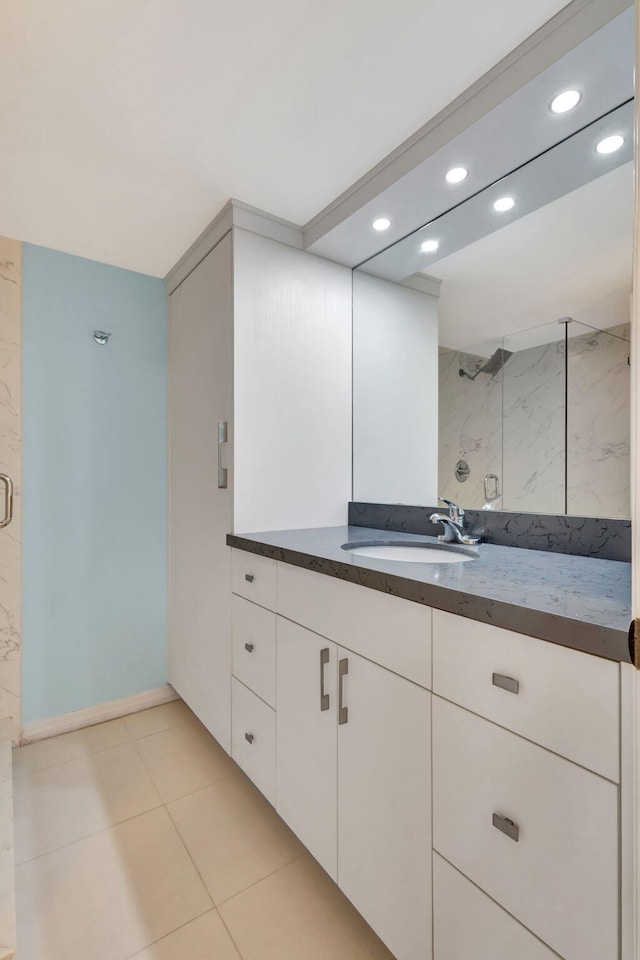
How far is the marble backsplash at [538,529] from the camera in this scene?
1.20m

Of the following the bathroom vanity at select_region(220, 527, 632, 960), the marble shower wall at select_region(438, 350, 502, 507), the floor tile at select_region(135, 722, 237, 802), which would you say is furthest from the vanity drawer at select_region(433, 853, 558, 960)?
the floor tile at select_region(135, 722, 237, 802)

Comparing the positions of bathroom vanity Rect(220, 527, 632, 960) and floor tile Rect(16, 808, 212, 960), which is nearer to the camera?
bathroom vanity Rect(220, 527, 632, 960)

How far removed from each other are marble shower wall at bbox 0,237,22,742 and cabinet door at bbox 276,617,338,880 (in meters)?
1.37

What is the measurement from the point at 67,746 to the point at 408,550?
1772mm

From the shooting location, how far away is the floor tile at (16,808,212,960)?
3.75ft

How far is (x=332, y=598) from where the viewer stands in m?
1.17

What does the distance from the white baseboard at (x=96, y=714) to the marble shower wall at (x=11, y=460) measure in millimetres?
76

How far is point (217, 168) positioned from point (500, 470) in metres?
1.42

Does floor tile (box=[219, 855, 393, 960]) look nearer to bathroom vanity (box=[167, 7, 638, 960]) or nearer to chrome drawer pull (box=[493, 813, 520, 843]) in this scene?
bathroom vanity (box=[167, 7, 638, 960])

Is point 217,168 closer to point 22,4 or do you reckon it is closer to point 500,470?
point 22,4

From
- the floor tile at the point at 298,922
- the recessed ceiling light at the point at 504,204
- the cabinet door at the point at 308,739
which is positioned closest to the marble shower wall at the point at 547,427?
the recessed ceiling light at the point at 504,204

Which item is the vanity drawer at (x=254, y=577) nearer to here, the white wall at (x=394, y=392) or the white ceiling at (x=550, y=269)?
the white wall at (x=394, y=392)

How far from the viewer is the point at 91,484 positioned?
7.22ft

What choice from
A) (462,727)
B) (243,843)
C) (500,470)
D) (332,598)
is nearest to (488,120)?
(500,470)
